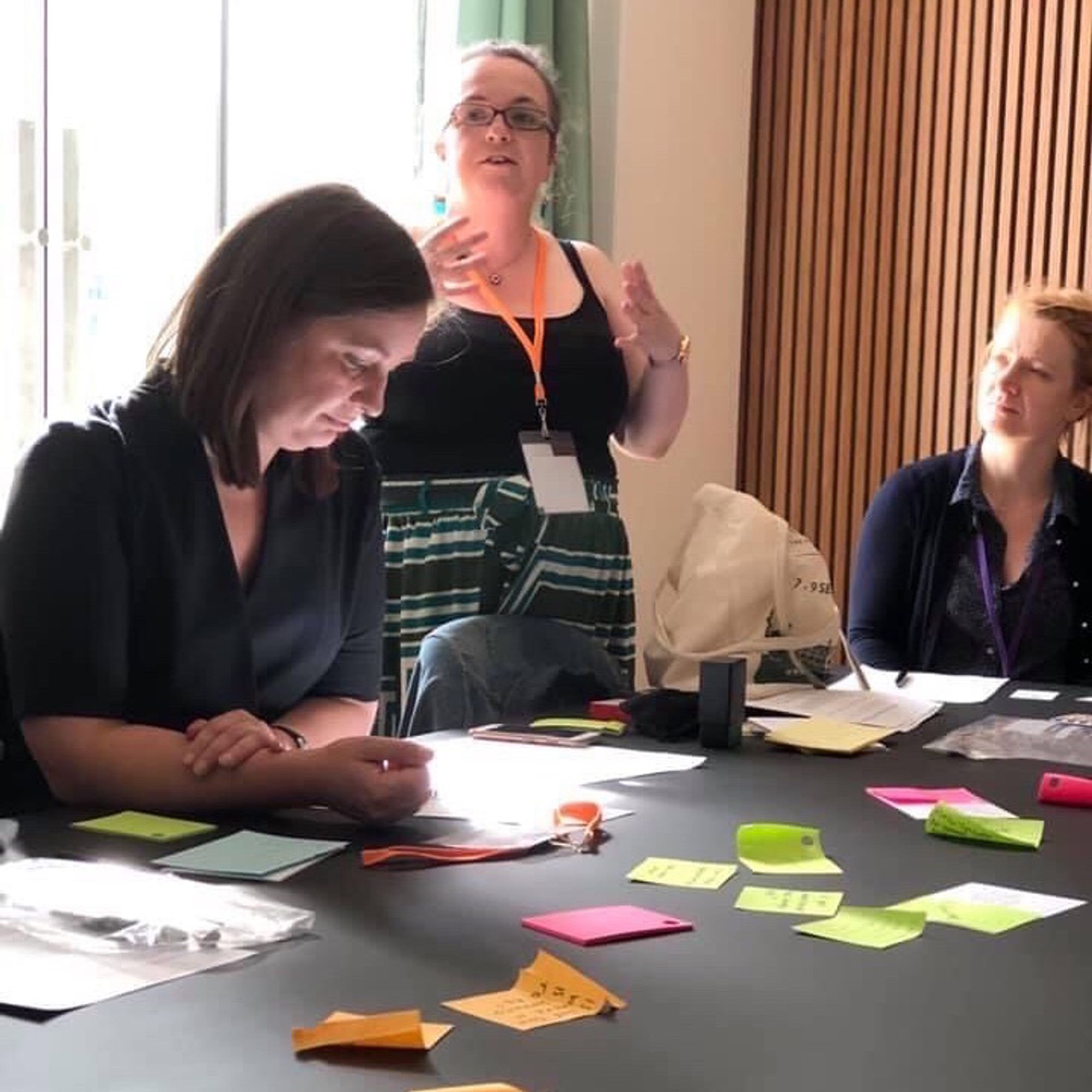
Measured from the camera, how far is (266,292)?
1788 mm

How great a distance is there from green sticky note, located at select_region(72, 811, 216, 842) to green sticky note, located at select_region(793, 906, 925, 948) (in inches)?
22.8

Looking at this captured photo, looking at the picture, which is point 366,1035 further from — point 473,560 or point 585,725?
point 473,560

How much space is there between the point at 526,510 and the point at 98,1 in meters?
1.49

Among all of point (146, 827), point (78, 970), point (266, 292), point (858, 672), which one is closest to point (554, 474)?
point (858, 672)

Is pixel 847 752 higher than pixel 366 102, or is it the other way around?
pixel 366 102

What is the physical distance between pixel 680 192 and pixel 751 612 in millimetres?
2268

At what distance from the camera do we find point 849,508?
5070mm

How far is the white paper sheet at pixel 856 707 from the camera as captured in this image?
7.89ft

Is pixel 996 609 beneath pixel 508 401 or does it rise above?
beneath

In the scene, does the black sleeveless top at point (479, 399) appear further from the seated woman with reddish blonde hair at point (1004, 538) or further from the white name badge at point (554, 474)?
the seated woman with reddish blonde hair at point (1004, 538)

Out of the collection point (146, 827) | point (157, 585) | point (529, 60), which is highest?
point (529, 60)

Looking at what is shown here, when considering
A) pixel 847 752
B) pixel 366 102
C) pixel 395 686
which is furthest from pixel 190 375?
pixel 366 102

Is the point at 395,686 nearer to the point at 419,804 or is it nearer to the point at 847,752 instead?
the point at 847,752

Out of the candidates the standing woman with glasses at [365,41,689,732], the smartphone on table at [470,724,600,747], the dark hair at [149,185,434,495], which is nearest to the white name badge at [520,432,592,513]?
the standing woman with glasses at [365,41,689,732]
